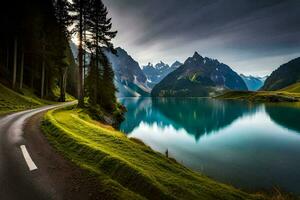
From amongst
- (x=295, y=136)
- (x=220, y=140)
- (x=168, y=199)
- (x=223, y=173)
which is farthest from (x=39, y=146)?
(x=295, y=136)

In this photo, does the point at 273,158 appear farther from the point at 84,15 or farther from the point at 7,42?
the point at 7,42

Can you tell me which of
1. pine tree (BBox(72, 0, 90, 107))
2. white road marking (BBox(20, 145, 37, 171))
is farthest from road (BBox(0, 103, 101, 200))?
pine tree (BBox(72, 0, 90, 107))

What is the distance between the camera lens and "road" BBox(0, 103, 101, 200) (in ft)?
22.1

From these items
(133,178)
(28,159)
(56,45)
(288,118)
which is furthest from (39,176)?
(288,118)

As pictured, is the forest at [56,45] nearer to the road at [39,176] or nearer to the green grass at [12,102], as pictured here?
the green grass at [12,102]

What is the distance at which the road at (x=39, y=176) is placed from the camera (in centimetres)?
675

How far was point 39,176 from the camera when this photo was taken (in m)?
7.97

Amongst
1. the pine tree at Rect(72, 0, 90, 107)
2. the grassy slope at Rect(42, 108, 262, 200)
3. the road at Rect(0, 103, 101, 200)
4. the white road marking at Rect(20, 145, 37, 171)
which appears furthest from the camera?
the pine tree at Rect(72, 0, 90, 107)

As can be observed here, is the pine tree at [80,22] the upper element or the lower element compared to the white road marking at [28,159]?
upper

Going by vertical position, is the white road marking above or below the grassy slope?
above

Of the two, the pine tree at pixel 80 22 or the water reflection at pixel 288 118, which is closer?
the pine tree at pixel 80 22

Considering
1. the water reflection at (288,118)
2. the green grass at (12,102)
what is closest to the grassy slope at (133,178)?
the green grass at (12,102)

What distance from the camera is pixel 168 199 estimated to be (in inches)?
291

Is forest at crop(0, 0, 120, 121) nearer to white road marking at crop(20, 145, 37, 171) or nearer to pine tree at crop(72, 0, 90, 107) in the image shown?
pine tree at crop(72, 0, 90, 107)
